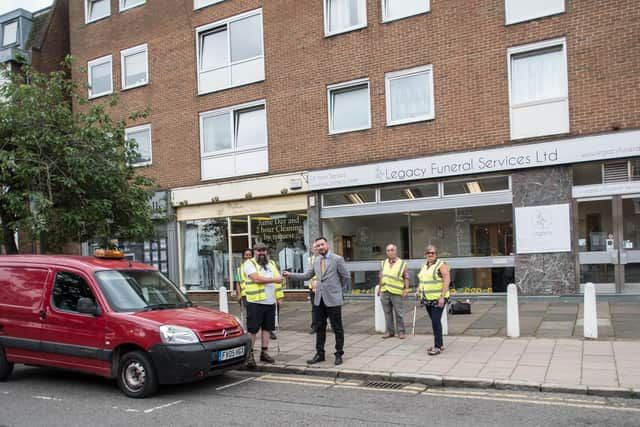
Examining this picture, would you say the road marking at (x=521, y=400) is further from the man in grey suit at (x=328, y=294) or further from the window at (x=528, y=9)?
the window at (x=528, y=9)

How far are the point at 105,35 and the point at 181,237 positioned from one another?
7.94 m

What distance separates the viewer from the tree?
1025cm

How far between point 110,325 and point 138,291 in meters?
0.77

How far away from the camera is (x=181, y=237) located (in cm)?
1883

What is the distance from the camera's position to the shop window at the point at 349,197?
15258 mm

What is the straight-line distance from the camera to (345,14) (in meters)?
15.6

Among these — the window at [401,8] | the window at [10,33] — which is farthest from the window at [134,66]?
the window at [401,8]

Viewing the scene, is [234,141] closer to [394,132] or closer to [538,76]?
[394,132]

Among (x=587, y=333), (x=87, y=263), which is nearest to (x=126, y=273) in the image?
(x=87, y=263)

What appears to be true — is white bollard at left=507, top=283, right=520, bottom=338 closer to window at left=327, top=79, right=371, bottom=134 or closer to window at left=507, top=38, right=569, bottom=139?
window at left=507, top=38, right=569, bottom=139

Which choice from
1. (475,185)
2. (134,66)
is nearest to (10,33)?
(134,66)

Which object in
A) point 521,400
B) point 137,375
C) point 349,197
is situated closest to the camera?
point 521,400

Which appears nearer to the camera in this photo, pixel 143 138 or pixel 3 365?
pixel 3 365

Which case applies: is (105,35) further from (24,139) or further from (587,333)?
Result: (587,333)
